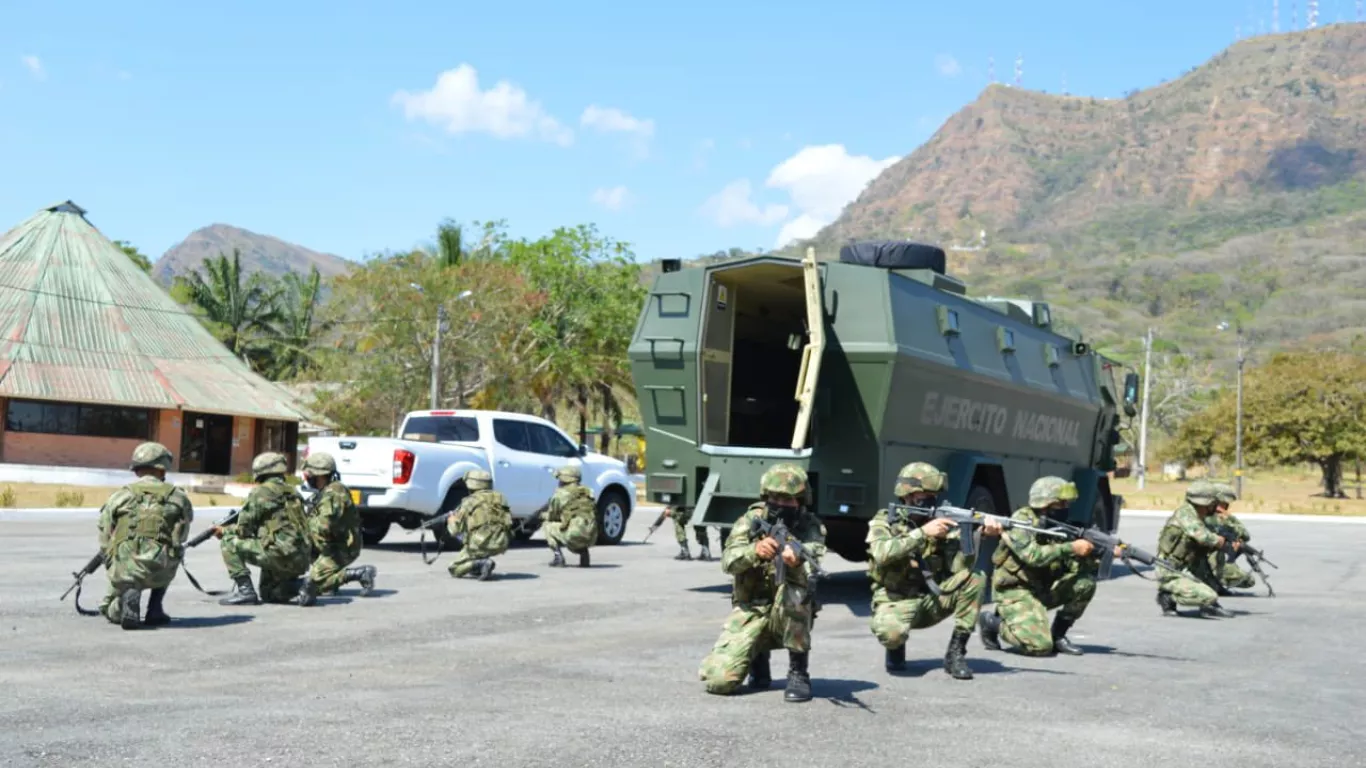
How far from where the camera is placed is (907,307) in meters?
12.7

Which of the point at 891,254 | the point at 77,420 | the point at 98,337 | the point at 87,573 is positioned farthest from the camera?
the point at 98,337

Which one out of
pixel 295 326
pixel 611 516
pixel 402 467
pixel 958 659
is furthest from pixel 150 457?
pixel 295 326

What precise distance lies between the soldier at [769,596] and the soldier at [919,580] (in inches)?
37.0

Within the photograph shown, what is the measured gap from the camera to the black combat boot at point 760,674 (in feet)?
26.0

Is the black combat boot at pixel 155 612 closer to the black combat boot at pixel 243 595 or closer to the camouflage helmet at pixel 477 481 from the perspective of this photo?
the black combat boot at pixel 243 595

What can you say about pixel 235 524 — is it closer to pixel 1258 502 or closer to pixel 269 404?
pixel 269 404

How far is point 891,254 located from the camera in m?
14.1

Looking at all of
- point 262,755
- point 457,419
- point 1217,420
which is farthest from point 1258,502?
point 262,755

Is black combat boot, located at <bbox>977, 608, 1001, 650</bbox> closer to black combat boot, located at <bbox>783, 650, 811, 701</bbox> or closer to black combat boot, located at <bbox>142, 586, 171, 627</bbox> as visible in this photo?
black combat boot, located at <bbox>783, 650, 811, 701</bbox>

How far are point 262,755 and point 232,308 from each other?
55501 millimetres

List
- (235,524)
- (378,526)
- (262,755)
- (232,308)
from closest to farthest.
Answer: (262,755), (235,524), (378,526), (232,308)

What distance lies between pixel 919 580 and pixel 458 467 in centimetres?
1010

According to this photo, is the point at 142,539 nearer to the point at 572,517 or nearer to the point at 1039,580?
the point at 1039,580

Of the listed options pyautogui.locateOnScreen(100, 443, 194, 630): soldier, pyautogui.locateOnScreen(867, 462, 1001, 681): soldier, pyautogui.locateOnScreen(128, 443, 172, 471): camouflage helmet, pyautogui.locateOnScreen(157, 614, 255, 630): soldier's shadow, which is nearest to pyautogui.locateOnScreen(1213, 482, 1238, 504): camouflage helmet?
pyautogui.locateOnScreen(867, 462, 1001, 681): soldier
